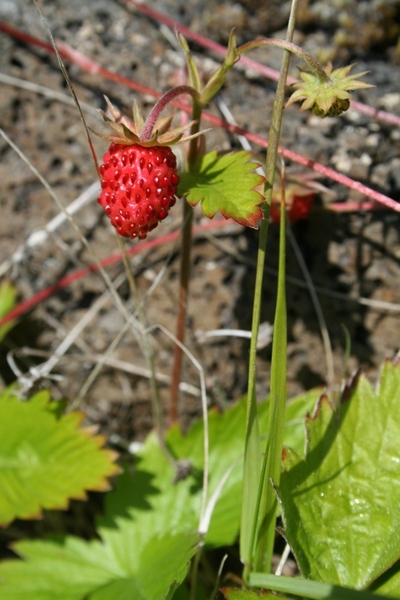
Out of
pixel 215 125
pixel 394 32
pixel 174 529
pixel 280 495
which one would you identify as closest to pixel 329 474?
pixel 280 495

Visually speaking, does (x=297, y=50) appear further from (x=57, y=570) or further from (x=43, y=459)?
(x=57, y=570)

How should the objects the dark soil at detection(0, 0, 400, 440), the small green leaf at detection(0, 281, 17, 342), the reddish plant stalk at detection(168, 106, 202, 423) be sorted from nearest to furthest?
the reddish plant stalk at detection(168, 106, 202, 423) → the dark soil at detection(0, 0, 400, 440) → the small green leaf at detection(0, 281, 17, 342)

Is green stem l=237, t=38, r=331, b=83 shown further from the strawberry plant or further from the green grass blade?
the green grass blade

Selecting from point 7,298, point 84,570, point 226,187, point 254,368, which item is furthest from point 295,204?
point 84,570

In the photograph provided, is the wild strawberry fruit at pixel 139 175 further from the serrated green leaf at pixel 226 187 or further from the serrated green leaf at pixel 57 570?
the serrated green leaf at pixel 57 570

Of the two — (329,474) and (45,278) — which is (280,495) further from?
(45,278)

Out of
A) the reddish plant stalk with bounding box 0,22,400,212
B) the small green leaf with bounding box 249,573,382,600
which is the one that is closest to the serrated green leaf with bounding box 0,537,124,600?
the small green leaf with bounding box 249,573,382,600

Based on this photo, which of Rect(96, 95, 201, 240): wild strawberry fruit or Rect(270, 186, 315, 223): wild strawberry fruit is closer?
Rect(96, 95, 201, 240): wild strawberry fruit
